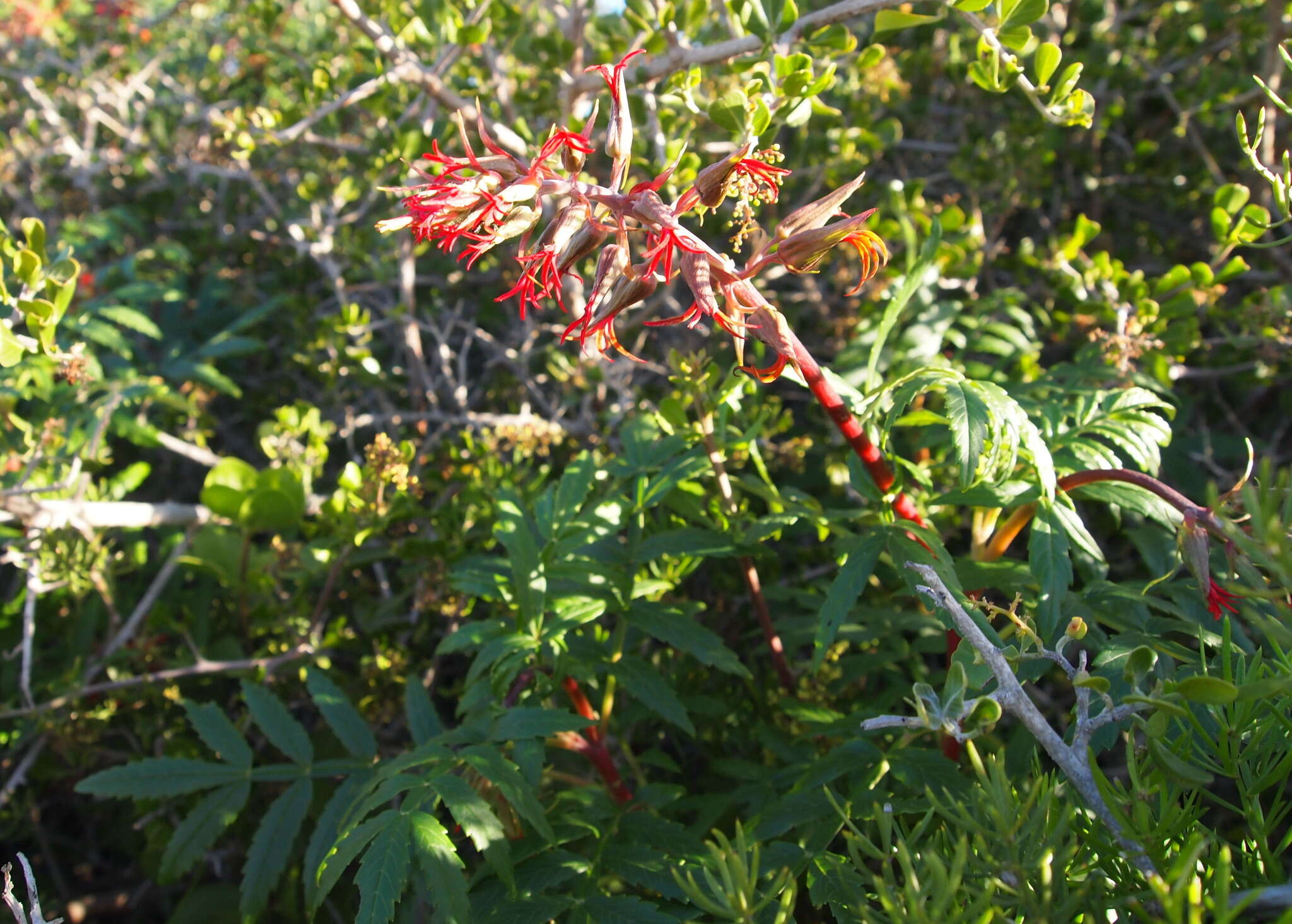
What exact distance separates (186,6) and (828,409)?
4081 millimetres

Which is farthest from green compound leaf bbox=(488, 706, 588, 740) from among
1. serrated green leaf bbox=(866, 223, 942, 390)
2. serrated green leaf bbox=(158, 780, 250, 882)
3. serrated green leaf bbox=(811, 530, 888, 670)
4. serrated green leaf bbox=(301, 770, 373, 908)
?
serrated green leaf bbox=(866, 223, 942, 390)

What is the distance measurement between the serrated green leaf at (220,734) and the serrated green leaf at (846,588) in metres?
1.11

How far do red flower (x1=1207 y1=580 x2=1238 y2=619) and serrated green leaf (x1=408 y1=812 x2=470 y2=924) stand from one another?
105cm

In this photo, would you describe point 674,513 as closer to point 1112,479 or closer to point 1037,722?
point 1112,479

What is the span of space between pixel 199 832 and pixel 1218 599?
1.71m

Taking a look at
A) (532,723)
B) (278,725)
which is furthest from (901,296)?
(278,725)

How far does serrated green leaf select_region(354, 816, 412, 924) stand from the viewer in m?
1.15

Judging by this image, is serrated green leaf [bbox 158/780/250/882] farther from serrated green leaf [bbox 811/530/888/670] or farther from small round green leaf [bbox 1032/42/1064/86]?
small round green leaf [bbox 1032/42/1064/86]

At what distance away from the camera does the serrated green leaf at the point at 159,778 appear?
5.25ft

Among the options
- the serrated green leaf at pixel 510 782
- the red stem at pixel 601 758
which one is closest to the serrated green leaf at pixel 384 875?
the serrated green leaf at pixel 510 782

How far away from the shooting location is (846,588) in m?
1.37

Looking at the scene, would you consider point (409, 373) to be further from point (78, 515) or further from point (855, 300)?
point (855, 300)

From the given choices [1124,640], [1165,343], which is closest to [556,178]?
[1124,640]

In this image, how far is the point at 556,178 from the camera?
1168 mm
